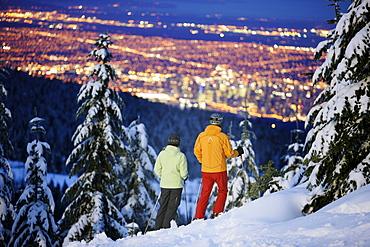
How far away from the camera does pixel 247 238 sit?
567 centimetres

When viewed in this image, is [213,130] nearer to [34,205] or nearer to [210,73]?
[34,205]

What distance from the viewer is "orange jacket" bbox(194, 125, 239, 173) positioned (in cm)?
823

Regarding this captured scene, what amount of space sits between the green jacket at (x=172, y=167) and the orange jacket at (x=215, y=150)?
49cm

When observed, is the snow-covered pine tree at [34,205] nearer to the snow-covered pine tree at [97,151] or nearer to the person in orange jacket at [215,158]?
the snow-covered pine tree at [97,151]

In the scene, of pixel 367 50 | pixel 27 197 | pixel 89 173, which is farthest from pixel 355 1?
pixel 27 197

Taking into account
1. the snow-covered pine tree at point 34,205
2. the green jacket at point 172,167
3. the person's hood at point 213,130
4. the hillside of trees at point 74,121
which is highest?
the hillside of trees at point 74,121

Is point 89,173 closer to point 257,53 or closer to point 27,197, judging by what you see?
point 27,197

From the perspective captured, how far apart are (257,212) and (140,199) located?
1538cm

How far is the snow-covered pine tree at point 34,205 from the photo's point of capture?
17103 millimetres

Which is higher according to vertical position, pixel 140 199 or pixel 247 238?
pixel 247 238

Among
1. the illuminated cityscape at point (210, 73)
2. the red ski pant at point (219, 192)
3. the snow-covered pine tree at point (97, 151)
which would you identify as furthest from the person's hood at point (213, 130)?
the illuminated cityscape at point (210, 73)

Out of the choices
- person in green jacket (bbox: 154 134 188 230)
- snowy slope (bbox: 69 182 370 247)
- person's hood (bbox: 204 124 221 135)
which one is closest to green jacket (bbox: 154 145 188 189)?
person in green jacket (bbox: 154 134 188 230)

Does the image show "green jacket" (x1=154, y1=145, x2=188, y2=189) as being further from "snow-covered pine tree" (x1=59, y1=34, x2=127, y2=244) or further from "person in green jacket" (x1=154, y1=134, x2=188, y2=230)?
"snow-covered pine tree" (x1=59, y1=34, x2=127, y2=244)

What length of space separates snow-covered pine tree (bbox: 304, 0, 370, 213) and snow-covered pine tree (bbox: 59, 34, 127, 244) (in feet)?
34.1
